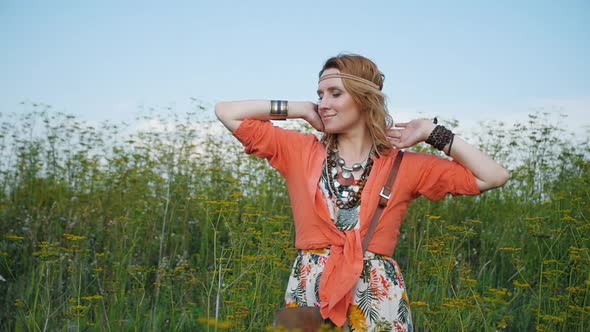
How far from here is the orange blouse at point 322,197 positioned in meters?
2.78

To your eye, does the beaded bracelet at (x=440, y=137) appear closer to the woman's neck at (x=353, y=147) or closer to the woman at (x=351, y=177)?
the woman at (x=351, y=177)

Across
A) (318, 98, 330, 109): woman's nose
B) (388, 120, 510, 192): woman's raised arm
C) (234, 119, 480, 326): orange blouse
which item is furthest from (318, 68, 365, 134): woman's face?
(388, 120, 510, 192): woman's raised arm

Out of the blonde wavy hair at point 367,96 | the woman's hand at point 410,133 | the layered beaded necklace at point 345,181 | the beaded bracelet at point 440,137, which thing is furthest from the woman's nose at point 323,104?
the beaded bracelet at point 440,137

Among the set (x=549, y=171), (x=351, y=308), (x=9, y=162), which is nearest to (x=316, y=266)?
(x=351, y=308)

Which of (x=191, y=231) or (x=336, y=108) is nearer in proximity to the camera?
(x=336, y=108)

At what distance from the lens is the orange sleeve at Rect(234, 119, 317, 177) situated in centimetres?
303

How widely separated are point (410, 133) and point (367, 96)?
24 cm

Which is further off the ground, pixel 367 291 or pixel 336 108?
pixel 336 108

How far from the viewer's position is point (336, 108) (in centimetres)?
298

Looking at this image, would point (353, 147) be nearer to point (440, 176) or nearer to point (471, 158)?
point (440, 176)

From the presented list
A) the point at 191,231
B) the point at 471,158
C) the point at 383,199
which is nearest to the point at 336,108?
the point at 383,199

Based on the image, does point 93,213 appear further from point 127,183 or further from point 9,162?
point 9,162

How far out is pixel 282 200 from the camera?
5848mm

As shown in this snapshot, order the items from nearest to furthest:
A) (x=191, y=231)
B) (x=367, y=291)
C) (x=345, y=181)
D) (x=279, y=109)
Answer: (x=367, y=291) → (x=345, y=181) → (x=279, y=109) → (x=191, y=231)
